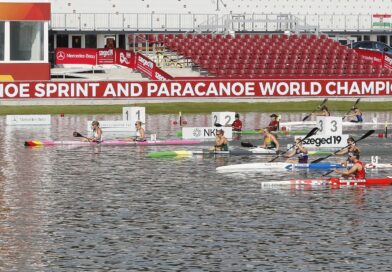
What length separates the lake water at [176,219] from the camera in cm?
3019

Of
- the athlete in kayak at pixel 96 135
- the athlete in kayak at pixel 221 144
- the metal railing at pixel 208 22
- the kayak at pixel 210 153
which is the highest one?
the metal railing at pixel 208 22

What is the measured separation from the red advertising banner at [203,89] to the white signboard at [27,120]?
1010 centimetres

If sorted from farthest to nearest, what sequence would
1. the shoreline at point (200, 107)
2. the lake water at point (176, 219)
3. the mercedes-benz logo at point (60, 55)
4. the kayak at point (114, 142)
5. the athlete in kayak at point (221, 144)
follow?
the mercedes-benz logo at point (60, 55) < the shoreline at point (200, 107) < the kayak at point (114, 142) < the athlete in kayak at point (221, 144) < the lake water at point (176, 219)

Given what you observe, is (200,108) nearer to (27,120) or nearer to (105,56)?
(105,56)

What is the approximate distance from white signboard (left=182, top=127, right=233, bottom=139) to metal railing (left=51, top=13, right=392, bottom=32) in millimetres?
40916

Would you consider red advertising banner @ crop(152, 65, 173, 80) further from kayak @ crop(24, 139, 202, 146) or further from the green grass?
kayak @ crop(24, 139, 202, 146)

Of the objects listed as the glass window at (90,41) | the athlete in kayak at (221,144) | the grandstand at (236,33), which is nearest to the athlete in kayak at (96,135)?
the athlete in kayak at (221,144)

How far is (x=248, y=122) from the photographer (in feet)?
244

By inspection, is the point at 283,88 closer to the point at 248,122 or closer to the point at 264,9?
the point at 248,122

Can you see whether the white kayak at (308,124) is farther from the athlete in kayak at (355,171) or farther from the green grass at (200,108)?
the athlete in kayak at (355,171)

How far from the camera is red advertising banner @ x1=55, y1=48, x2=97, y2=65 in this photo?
308 ft

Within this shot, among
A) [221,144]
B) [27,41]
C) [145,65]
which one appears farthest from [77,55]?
[221,144]

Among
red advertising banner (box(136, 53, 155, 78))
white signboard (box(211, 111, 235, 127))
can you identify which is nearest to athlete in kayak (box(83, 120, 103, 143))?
white signboard (box(211, 111, 235, 127))

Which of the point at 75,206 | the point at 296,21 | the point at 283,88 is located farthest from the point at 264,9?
the point at 75,206
